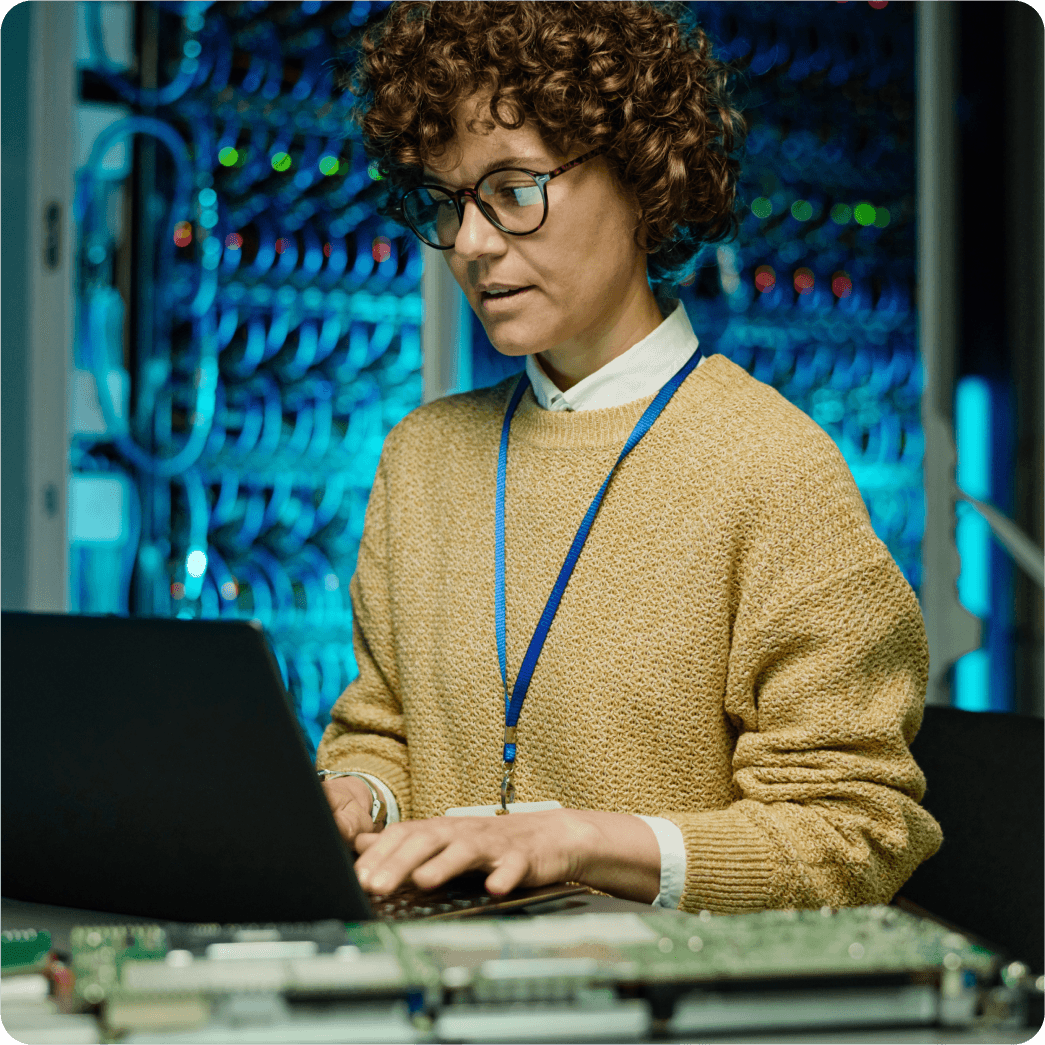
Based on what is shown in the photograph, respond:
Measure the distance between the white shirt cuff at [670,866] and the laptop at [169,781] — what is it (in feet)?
0.64

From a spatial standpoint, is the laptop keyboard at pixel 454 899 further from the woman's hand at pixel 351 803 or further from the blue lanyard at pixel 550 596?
the blue lanyard at pixel 550 596

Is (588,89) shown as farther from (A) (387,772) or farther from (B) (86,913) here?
(B) (86,913)

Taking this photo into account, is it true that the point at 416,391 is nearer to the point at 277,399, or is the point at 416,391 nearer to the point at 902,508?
the point at 277,399

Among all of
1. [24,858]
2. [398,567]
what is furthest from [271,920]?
[398,567]

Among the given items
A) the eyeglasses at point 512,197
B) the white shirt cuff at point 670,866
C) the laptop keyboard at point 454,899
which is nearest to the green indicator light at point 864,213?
the eyeglasses at point 512,197

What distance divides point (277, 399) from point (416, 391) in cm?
33

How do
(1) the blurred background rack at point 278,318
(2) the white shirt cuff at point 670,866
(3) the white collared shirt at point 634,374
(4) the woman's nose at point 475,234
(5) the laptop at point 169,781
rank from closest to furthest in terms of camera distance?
(5) the laptop at point 169,781 → (2) the white shirt cuff at point 670,866 → (4) the woman's nose at point 475,234 → (3) the white collared shirt at point 634,374 → (1) the blurred background rack at point 278,318

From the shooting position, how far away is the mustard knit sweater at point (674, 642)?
42.9 inches

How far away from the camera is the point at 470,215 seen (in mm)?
1248

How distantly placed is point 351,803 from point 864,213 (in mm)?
2488

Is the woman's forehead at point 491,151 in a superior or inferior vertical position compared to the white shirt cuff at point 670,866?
superior

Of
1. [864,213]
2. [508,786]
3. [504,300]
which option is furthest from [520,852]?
[864,213]

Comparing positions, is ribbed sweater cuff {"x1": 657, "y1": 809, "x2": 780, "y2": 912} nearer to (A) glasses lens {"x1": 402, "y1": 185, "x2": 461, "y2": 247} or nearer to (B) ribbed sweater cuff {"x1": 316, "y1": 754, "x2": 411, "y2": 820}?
(B) ribbed sweater cuff {"x1": 316, "y1": 754, "x2": 411, "y2": 820}

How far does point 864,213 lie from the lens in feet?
10.4
